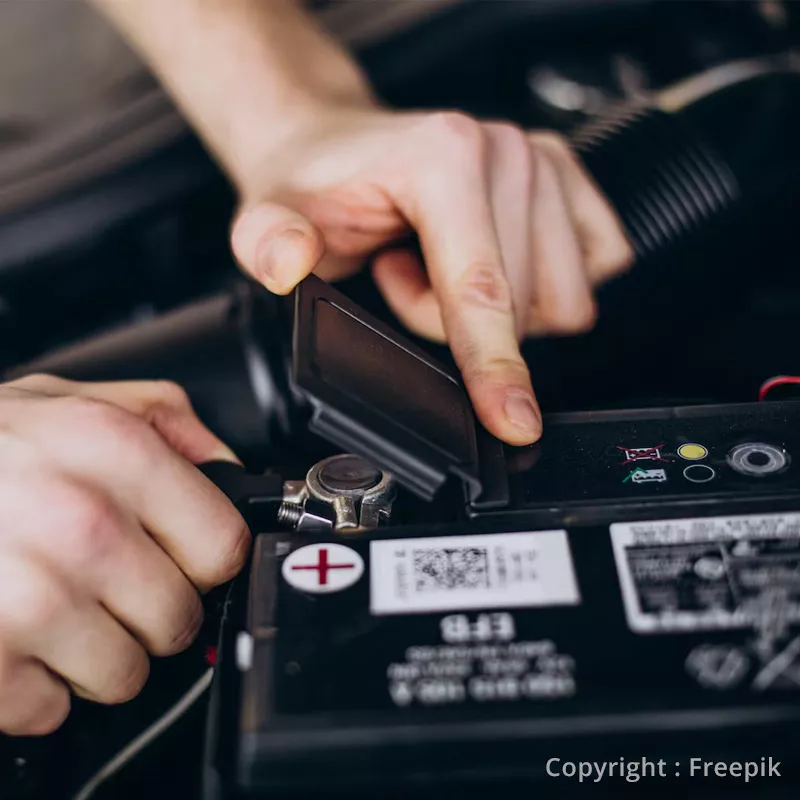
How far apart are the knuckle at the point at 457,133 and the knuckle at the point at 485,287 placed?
0.36ft

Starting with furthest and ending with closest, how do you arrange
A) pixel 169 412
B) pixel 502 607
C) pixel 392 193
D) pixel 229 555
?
pixel 392 193 → pixel 169 412 → pixel 229 555 → pixel 502 607

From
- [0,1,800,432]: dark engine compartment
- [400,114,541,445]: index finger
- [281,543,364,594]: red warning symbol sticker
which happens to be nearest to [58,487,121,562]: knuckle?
[281,543,364,594]: red warning symbol sticker

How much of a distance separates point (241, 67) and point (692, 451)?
0.65 m

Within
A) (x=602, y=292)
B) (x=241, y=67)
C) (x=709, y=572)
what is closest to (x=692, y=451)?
(x=709, y=572)

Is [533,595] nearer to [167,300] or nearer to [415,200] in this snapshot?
[415,200]

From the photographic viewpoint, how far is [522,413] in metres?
0.54

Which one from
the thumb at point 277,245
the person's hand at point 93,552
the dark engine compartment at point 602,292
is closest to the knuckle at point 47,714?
the person's hand at point 93,552

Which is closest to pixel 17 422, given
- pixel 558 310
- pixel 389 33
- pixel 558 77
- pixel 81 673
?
pixel 81 673

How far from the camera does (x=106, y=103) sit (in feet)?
3.74

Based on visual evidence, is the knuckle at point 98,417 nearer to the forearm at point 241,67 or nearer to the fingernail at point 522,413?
the fingernail at point 522,413

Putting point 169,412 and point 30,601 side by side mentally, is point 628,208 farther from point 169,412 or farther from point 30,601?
point 30,601

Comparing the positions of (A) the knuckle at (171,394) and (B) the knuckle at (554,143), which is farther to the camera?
(B) the knuckle at (554,143)

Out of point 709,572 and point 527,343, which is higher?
point 709,572

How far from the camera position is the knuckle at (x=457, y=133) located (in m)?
0.72
